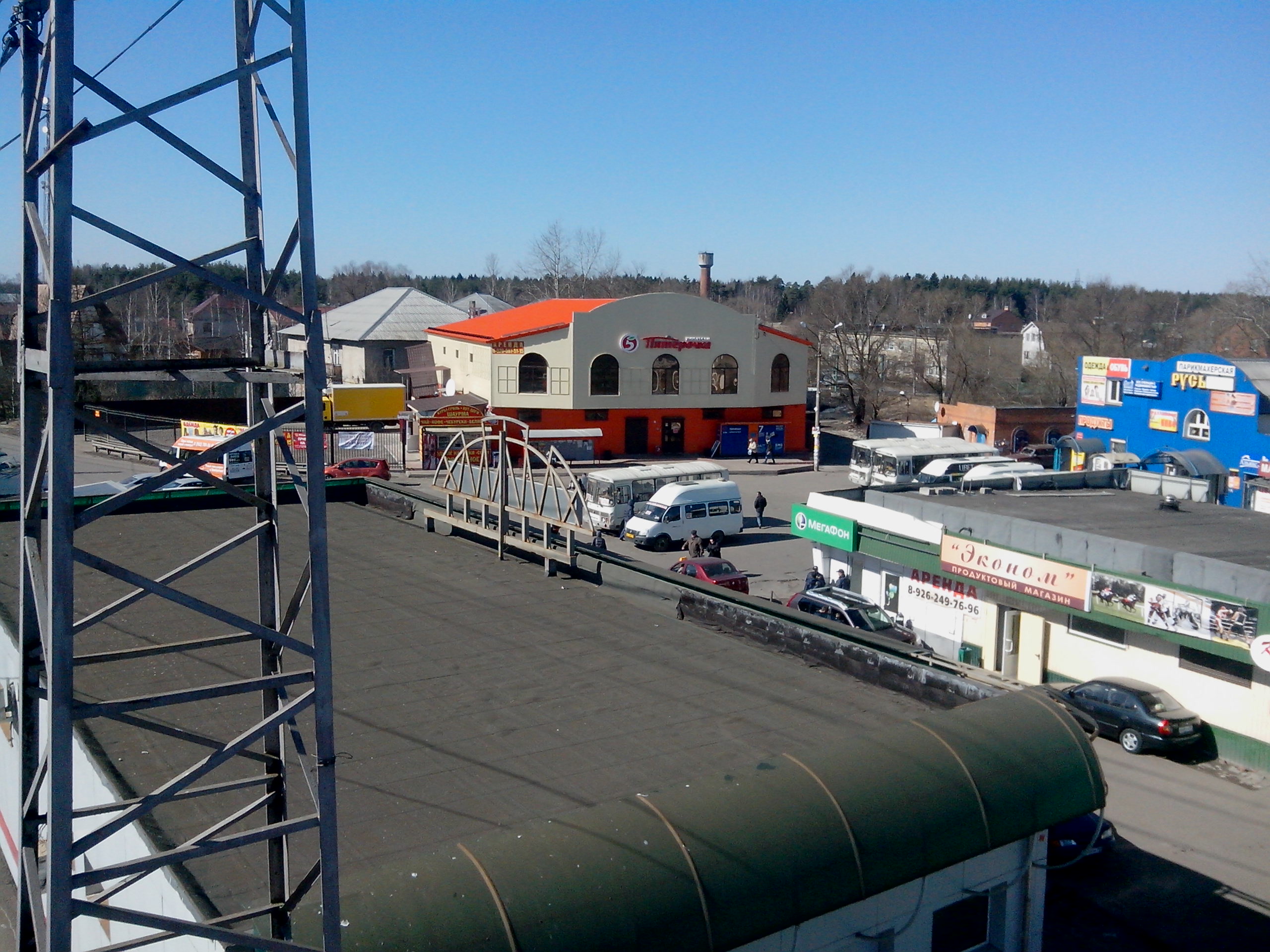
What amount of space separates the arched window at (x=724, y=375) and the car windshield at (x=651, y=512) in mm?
15394

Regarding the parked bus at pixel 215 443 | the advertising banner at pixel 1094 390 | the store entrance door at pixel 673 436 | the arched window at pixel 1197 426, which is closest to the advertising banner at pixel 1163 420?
the arched window at pixel 1197 426

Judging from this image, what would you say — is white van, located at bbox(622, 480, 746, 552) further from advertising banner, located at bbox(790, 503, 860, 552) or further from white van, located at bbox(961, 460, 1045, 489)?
white van, located at bbox(961, 460, 1045, 489)

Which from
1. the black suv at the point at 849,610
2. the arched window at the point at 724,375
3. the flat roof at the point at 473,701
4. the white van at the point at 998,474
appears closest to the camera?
the flat roof at the point at 473,701

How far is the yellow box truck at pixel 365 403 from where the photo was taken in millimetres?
39156

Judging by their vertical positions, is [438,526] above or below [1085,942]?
above

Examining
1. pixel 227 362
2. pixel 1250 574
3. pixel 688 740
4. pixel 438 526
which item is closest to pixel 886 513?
pixel 1250 574

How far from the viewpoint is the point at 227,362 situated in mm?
3799

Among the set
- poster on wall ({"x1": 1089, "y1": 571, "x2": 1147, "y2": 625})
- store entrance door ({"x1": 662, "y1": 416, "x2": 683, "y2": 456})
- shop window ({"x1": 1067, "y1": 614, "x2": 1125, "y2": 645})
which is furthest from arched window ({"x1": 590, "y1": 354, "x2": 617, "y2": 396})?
poster on wall ({"x1": 1089, "y1": 571, "x2": 1147, "y2": 625})

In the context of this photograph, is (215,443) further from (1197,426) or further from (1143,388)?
(1143,388)

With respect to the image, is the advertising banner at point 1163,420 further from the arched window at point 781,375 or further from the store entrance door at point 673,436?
the store entrance door at point 673,436

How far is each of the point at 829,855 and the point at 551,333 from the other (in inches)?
1311

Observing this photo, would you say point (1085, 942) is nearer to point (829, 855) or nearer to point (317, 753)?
point (829, 855)

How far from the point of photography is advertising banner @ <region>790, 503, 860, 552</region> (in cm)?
1931

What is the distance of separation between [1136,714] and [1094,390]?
25.4m
